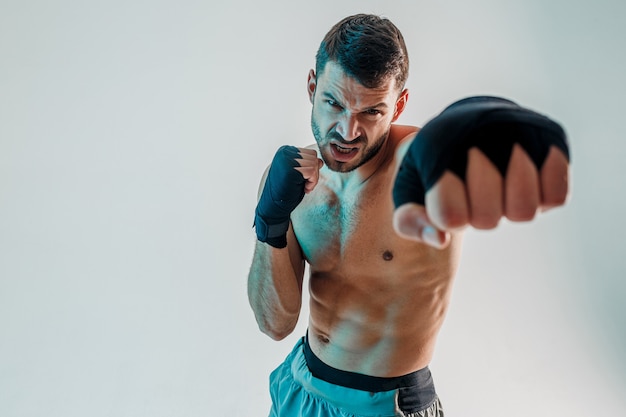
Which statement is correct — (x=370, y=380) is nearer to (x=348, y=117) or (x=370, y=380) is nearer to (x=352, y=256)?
(x=352, y=256)

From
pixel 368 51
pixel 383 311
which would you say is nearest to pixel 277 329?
pixel 383 311

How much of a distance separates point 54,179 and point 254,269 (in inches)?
47.9

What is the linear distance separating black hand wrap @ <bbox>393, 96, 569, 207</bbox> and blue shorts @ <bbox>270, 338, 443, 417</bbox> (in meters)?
0.63

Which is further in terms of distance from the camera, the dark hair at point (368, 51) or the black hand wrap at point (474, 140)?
the dark hair at point (368, 51)

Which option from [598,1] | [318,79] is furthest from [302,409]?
[598,1]

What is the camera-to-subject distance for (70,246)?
2.24 metres

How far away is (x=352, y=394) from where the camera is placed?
1207mm

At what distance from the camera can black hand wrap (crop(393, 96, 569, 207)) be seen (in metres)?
0.60

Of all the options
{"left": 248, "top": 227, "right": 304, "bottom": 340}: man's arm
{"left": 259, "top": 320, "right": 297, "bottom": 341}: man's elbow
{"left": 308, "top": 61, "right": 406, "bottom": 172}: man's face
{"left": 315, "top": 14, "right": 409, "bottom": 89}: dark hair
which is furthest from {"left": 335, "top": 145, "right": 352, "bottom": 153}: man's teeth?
{"left": 259, "top": 320, "right": 297, "bottom": 341}: man's elbow

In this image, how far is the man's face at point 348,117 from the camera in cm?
103

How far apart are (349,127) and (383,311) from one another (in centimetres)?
33

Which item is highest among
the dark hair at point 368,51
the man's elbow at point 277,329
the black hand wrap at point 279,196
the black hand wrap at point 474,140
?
the dark hair at point 368,51

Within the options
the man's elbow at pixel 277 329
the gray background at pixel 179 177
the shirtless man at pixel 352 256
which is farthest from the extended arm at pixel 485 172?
the gray background at pixel 179 177

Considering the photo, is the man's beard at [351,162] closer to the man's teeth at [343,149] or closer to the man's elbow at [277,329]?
the man's teeth at [343,149]
